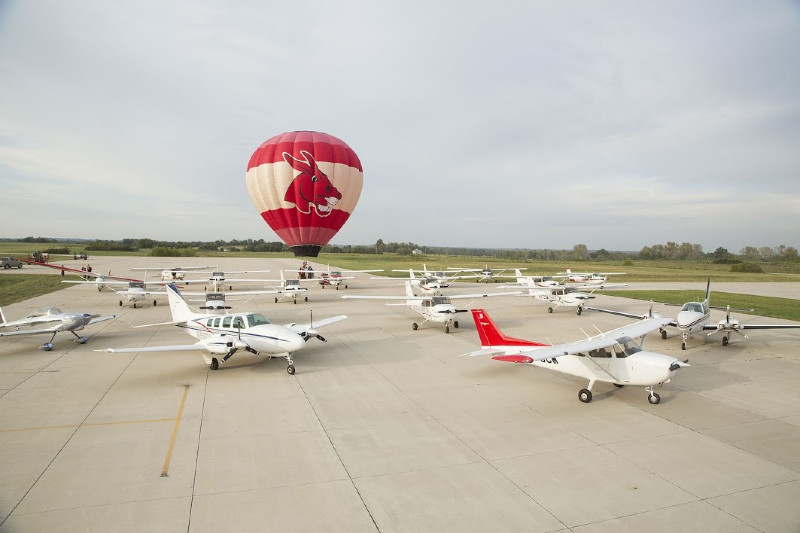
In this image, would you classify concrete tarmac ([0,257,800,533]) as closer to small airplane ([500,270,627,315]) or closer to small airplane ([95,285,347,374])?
small airplane ([95,285,347,374])

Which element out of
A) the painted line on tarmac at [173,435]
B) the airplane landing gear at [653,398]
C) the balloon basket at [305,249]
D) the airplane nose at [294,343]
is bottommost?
the painted line on tarmac at [173,435]

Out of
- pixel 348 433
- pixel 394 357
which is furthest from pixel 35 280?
pixel 348 433

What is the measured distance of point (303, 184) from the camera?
91.2 ft

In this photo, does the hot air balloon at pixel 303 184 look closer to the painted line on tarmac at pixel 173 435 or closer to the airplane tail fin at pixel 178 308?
the airplane tail fin at pixel 178 308

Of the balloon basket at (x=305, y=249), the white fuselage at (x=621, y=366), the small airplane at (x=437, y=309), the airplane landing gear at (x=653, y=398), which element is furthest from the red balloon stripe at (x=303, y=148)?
the airplane landing gear at (x=653, y=398)

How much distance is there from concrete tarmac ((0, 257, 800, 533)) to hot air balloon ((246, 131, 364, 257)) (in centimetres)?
1379

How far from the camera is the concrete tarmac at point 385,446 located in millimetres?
6938

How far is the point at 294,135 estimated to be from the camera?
29.2 metres

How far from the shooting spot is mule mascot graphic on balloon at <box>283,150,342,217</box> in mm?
27797

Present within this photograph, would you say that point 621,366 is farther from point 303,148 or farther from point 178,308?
point 303,148

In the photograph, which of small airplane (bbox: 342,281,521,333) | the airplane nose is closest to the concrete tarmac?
the airplane nose

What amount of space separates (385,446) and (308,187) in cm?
2141

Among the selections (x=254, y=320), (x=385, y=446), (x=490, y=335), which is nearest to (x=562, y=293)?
(x=490, y=335)

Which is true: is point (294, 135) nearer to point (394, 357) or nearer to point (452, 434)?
point (394, 357)
